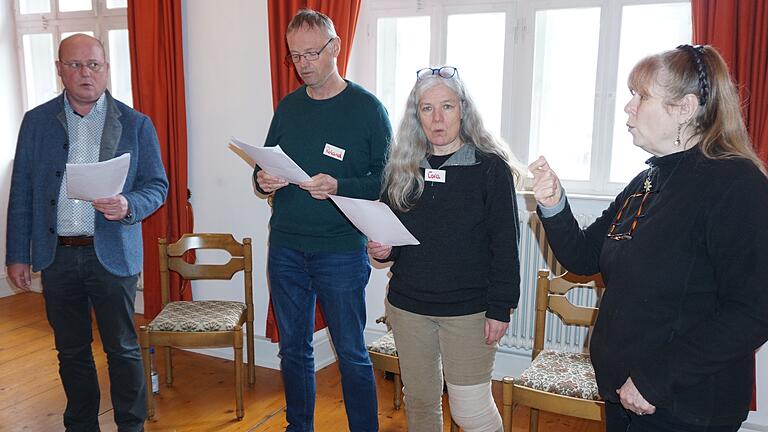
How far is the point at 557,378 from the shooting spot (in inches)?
82.2

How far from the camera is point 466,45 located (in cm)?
312

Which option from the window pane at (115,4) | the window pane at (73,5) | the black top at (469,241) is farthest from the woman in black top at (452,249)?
the window pane at (73,5)

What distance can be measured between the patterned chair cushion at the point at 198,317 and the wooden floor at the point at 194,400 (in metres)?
0.43

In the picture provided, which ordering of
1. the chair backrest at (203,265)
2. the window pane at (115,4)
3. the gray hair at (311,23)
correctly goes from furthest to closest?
the window pane at (115,4), the chair backrest at (203,265), the gray hair at (311,23)

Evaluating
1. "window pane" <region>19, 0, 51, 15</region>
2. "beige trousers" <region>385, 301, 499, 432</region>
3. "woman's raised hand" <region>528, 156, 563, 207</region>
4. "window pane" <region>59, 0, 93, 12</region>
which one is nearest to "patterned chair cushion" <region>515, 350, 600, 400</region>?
"beige trousers" <region>385, 301, 499, 432</region>

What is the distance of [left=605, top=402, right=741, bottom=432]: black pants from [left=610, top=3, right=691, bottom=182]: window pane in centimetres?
183

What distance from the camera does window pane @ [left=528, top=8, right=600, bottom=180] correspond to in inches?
114

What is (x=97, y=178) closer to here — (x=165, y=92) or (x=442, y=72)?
(x=442, y=72)

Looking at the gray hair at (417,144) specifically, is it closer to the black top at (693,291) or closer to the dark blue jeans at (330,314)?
the dark blue jeans at (330,314)

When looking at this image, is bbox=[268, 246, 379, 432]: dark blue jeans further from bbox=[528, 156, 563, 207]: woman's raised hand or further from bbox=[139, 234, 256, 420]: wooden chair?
bbox=[528, 156, 563, 207]: woman's raised hand

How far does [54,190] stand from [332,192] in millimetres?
1057

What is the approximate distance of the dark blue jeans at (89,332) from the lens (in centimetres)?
221

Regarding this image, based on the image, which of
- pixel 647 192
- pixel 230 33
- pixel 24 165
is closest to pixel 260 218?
pixel 230 33

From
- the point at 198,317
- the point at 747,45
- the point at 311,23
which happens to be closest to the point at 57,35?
the point at 198,317
